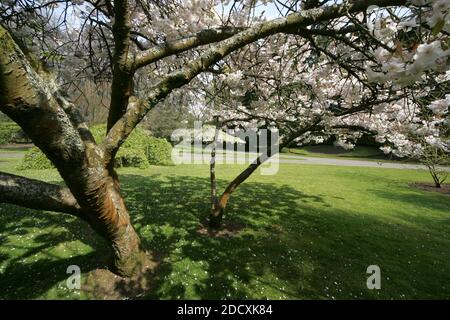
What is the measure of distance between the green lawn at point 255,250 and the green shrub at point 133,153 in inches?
267

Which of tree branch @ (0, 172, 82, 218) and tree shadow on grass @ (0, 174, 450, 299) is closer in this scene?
tree branch @ (0, 172, 82, 218)

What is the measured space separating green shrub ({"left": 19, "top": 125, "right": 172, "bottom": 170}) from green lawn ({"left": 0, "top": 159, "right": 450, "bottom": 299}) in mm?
6772

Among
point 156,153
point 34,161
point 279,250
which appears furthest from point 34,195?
point 156,153

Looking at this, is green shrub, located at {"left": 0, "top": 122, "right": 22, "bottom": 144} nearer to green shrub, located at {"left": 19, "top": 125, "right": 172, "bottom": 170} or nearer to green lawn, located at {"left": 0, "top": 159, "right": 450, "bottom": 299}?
green shrub, located at {"left": 19, "top": 125, "right": 172, "bottom": 170}

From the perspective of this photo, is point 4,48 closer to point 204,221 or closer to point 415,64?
point 415,64

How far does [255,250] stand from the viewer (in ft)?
17.9

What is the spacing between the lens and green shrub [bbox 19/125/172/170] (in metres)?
13.9

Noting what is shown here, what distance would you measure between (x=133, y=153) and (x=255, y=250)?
41.6 feet

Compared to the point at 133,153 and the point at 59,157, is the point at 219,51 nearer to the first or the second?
the point at 59,157

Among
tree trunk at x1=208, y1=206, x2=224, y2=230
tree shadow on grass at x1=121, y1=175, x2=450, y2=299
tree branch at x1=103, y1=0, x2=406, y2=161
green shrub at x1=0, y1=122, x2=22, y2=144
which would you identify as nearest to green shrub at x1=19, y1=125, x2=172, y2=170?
tree shadow on grass at x1=121, y1=175, x2=450, y2=299

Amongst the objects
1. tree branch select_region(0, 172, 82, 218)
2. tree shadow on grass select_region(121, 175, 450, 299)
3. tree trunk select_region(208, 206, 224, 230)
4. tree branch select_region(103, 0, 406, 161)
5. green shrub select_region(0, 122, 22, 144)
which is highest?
green shrub select_region(0, 122, 22, 144)

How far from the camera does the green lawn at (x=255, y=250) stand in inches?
166

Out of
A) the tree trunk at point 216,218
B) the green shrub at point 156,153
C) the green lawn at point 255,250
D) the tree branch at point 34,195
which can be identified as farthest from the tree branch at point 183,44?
the green shrub at point 156,153

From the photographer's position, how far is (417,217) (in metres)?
9.24
